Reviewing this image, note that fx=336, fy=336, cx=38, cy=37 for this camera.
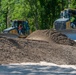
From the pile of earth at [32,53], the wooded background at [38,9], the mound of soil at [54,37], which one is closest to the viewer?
the pile of earth at [32,53]

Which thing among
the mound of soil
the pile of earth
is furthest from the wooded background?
the pile of earth

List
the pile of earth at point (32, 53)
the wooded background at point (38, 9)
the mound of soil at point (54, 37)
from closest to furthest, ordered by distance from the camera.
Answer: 1. the pile of earth at point (32, 53)
2. the mound of soil at point (54, 37)
3. the wooded background at point (38, 9)

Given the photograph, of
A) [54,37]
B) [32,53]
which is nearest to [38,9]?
[54,37]

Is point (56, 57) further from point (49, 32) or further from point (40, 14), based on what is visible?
point (40, 14)

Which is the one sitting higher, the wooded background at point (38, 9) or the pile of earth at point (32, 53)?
the pile of earth at point (32, 53)

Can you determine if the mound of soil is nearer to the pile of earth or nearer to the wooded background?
the pile of earth

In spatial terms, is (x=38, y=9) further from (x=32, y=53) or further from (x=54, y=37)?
(x=32, y=53)

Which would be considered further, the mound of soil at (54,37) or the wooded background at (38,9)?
the wooded background at (38,9)

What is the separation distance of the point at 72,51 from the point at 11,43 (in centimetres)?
376

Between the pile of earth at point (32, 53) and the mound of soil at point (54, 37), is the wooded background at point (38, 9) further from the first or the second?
the pile of earth at point (32, 53)

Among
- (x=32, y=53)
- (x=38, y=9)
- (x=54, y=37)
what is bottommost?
(x=38, y=9)

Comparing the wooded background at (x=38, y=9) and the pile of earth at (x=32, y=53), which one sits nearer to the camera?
the pile of earth at (x=32, y=53)

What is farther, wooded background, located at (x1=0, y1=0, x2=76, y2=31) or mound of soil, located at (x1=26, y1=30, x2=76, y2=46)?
wooded background, located at (x1=0, y1=0, x2=76, y2=31)

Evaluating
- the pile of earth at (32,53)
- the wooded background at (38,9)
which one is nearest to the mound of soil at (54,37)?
the pile of earth at (32,53)
